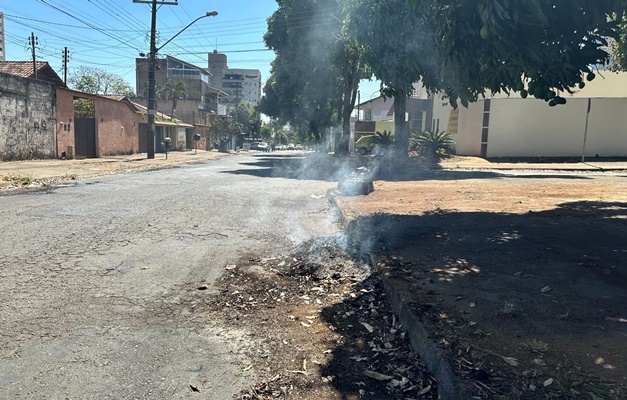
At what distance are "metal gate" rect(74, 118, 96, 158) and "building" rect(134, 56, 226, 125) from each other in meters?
26.7

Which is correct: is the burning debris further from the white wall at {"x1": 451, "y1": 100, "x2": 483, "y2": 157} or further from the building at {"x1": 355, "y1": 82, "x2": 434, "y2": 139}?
the building at {"x1": 355, "y1": 82, "x2": 434, "y2": 139}

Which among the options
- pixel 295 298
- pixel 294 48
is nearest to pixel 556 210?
pixel 295 298

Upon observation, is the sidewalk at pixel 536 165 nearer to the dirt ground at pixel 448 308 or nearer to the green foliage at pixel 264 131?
the dirt ground at pixel 448 308

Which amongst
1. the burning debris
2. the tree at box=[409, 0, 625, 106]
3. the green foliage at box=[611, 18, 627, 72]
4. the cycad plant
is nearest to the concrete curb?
the tree at box=[409, 0, 625, 106]

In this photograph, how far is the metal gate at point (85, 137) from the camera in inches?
987

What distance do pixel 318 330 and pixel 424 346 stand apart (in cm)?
92

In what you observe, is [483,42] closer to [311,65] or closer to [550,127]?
[550,127]

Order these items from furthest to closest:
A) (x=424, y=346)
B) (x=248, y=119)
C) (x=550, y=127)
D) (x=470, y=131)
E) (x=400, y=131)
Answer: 1. (x=248, y=119)
2. (x=470, y=131)
3. (x=550, y=127)
4. (x=400, y=131)
5. (x=424, y=346)

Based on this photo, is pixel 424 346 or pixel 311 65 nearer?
pixel 424 346

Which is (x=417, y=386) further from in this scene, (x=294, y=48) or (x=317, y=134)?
(x=317, y=134)

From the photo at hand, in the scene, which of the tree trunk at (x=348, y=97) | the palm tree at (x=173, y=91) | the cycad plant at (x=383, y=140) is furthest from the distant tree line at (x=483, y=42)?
the palm tree at (x=173, y=91)

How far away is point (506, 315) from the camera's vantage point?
11.3 ft

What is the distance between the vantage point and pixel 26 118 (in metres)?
20.3

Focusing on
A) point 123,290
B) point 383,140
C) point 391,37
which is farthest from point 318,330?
point 383,140
